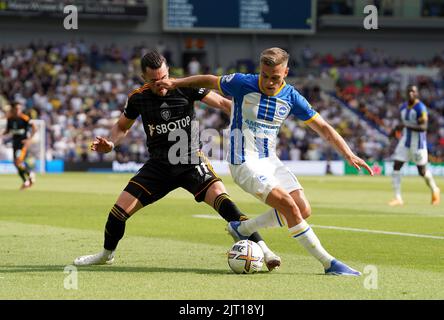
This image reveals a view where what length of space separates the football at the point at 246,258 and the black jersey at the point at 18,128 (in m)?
19.6

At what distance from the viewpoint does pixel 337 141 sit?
9750 millimetres

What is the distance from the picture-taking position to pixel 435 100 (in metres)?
50.6

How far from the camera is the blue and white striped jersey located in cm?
976

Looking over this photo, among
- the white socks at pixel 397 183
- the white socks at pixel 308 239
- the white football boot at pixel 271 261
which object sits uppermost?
the white socks at pixel 308 239

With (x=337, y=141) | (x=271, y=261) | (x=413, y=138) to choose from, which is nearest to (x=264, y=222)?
(x=271, y=261)

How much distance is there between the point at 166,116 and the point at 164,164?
54 centimetres

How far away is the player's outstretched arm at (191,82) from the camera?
377 inches

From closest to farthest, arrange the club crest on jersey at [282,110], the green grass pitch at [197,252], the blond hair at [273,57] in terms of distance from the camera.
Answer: the green grass pitch at [197,252]
the blond hair at [273,57]
the club crest on jersey at [282,110]

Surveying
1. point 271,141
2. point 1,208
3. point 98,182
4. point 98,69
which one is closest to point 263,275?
point 271,141

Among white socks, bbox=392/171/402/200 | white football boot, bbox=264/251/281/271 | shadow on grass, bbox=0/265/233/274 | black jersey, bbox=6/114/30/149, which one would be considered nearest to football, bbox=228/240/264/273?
white football boot, bbox=264/251/281/271
